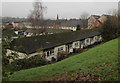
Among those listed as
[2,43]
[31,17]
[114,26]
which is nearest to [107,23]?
[114,26]

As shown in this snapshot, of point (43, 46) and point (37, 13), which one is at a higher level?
point (37, 13)

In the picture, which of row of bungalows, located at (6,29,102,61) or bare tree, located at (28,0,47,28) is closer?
row of bungalows, located at (6,29,102,61)

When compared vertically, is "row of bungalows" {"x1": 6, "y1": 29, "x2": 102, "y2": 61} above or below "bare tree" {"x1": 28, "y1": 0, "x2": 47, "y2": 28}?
below

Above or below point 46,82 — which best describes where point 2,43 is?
above

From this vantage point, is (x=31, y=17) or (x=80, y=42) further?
(x=31, y=17)

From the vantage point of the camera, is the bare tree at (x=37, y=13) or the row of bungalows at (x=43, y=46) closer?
the row of bungalows at (x=43, y=46)

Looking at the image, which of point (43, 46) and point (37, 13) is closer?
point (43, 46)

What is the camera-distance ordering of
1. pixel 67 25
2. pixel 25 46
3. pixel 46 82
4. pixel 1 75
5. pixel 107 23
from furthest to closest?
pixel 67 25, pixel 107 23, pixel 25 46, pixel 46 82, pixel 1 75

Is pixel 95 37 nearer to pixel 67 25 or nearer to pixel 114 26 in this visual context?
pixel 114 26

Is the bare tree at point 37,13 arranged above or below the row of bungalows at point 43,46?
above

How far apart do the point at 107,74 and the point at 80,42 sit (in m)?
19.8

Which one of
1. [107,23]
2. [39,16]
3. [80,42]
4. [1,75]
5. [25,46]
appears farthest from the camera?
[39,16]

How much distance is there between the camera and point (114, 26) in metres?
29.8

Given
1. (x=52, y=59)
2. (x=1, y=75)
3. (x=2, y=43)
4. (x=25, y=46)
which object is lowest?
(x=52, y=59)
